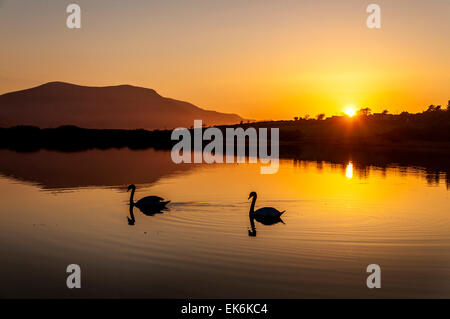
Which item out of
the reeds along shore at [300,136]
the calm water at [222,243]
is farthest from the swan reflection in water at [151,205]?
the reeds along shore at [300,136]

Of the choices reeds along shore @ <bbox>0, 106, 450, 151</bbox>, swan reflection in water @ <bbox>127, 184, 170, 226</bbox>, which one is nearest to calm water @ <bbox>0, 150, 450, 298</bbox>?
swan reflection in water @ <bbox>127, 184, 170, 226</bbox>

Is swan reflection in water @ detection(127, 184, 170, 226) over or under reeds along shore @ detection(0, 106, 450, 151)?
under

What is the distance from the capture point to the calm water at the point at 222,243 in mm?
11000

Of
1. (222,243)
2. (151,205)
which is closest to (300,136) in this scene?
(151,205)

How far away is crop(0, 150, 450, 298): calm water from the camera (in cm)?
1100

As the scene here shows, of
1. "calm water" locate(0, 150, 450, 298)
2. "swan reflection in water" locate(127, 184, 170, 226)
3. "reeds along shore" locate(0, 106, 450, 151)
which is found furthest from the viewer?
"reeds along shore" locate(0, 106, 450, 151)

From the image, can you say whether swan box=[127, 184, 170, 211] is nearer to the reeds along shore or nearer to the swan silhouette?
the swan silhouette

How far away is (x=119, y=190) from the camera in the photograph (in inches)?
1062

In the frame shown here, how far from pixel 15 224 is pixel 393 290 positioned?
1389 cm

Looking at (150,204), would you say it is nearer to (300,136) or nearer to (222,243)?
(222,243)

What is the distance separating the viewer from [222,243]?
1482 centimetres
